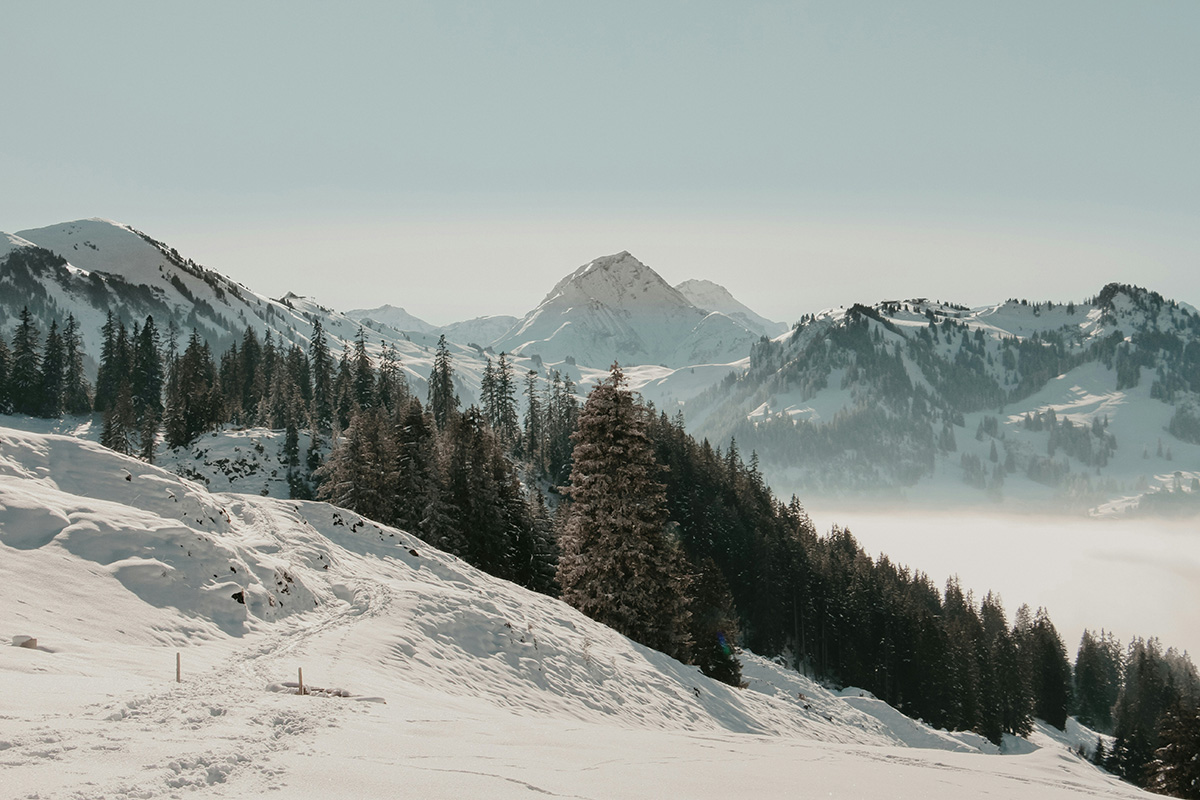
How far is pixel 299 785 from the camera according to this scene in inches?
266

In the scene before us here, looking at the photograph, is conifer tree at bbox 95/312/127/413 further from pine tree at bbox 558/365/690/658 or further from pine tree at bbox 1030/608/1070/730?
pine tree at bbox 1030/608/1070/730

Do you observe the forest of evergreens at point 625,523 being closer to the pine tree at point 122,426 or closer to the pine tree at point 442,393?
the pine tree at point 122,426

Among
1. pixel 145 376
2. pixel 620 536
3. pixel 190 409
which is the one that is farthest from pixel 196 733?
pixel 145 376

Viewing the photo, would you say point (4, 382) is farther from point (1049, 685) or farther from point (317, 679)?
point (1049, 685)

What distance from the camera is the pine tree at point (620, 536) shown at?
28.0 meters

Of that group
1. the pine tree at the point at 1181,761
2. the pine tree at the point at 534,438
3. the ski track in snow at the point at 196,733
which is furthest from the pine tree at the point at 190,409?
the pine tree at the point at 1181,761

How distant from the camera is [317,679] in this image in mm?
11703

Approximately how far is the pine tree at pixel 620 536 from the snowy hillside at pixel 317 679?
15.2 feet

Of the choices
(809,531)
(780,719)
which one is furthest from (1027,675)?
(780,719)

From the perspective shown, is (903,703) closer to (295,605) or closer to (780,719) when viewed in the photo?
(780,719)

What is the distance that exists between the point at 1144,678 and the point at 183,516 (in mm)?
132511

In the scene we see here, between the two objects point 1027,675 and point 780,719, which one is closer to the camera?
point 780,719

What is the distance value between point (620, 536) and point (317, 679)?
1743cm

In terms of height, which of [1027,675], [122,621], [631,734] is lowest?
[1027,675]
